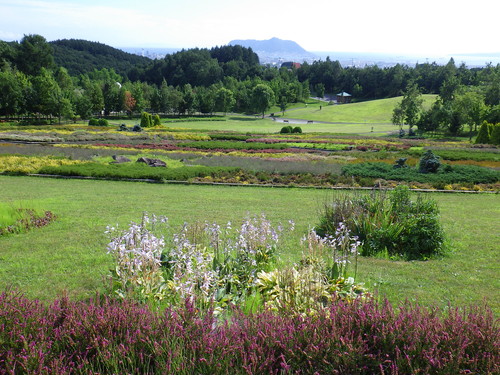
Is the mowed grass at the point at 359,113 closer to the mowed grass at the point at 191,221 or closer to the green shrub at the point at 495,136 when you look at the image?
the green shrub at the point at 495,136

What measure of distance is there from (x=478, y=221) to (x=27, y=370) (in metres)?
12.0

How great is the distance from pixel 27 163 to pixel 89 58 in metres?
154

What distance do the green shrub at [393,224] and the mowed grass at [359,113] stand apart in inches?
2702

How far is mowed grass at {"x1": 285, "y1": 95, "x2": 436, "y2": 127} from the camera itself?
77875 millimetres

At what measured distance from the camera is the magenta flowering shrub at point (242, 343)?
325cm

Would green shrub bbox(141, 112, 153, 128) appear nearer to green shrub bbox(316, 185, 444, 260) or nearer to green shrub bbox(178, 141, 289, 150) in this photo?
green shrub bbox(178, 141, 289, 150)

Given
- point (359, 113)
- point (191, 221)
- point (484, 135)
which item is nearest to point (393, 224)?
point (191, 221)

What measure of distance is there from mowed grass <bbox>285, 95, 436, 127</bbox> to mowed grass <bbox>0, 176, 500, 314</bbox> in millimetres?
63876

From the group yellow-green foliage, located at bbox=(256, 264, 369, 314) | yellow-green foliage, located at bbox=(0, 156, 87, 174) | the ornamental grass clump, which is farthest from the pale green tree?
yellow-green foliage, located at bbox=(256, 264, 369, 314)

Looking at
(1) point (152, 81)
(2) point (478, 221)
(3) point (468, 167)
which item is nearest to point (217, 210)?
(2) point (478, 221)

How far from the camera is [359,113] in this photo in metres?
83.8

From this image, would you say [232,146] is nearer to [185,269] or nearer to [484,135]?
[484,135]

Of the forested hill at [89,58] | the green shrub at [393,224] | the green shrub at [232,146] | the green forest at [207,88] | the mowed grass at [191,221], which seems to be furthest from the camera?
the forested hill at [89,58]

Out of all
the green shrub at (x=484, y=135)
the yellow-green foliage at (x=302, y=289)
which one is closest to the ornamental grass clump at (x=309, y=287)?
the yellow-green foliage at (x=302, y=289)
